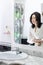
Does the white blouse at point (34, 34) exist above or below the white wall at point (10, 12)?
below

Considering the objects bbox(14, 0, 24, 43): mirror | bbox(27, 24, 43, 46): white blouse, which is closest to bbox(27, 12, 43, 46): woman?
bbox(27, 24, 43, 46): white blouse

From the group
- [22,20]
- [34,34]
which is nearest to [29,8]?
[22,20]

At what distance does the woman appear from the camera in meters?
1.38

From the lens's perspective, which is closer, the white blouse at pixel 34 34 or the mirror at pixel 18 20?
the white blouse at pixel 34 34

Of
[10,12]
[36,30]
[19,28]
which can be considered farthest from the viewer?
[10,12]

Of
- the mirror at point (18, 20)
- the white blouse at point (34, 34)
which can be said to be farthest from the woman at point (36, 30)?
the mirror at point (18, 20)

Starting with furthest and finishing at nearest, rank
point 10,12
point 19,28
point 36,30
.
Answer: point 10,12, point 19,28, point 36,30

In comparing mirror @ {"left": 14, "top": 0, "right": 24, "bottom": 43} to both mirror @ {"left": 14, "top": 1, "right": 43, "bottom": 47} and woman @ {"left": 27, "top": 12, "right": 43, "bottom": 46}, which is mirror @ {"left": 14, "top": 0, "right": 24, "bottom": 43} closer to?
mirror @ {"left": 14, "top": 1, "right": 43, "bottom": 47}

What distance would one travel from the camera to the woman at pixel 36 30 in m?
1.38

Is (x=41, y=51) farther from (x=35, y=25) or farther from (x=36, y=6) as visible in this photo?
(x=36, y=6)

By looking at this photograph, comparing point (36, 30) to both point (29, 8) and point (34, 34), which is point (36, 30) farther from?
Result: point (29, 8)

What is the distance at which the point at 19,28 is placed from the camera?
151 centimetres

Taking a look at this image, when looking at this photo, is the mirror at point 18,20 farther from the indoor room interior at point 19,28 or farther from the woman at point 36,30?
the woman at point 36,30

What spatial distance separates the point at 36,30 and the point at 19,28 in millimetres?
198
